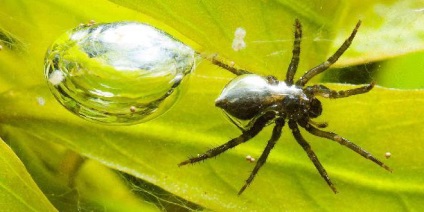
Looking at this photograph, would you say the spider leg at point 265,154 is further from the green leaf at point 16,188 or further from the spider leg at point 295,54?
the green leaf at point 16,188

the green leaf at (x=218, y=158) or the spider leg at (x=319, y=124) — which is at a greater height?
the spider leg at (x=319, y=124)

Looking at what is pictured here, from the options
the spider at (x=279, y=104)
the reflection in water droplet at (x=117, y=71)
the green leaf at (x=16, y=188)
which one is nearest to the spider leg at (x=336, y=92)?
the spider at (x=279, y=104)

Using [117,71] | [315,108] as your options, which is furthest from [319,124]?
[117,71]

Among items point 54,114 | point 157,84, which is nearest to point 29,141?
point 54,114

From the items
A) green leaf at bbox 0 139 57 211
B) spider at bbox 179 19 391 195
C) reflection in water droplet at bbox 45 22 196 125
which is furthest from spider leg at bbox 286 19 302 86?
green leaf at bbox 0 139 57 211

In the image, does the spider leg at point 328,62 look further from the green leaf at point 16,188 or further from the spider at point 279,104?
the green leaf at point 16,188

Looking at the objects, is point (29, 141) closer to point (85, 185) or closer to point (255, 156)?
point (85, 185)

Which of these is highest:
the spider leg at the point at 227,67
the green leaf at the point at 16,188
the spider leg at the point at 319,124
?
the spider leg at the point at 227,67

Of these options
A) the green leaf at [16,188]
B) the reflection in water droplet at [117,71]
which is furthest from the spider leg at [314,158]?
the green leaf at [16,188]
